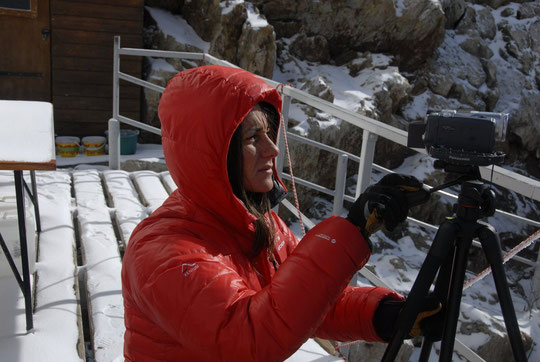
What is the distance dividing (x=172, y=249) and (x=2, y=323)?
1.33m

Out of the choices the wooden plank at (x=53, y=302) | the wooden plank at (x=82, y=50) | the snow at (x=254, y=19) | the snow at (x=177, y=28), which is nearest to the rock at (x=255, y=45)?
the snow at (x=254, y=19)

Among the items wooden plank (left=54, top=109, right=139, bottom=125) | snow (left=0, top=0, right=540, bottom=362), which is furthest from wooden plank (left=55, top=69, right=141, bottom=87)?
snow (left=0, top=0, right=540, bottom=362)

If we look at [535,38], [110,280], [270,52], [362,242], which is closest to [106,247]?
[110,280]

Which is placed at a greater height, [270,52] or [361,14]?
[361,14]

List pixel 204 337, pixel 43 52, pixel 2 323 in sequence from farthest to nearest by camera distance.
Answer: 1. pixel 43 52
2. pixel 2 323
3. pixel 204 337

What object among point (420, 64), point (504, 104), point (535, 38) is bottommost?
point (504, 104)

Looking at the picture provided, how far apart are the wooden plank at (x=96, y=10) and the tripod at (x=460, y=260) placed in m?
7.16

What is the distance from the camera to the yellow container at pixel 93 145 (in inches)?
272

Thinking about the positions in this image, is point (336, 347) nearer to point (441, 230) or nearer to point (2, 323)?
point (441, 230)

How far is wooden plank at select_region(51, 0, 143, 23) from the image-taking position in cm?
705

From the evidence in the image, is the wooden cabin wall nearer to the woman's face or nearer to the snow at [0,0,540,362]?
the snow at [0,0,540,362]

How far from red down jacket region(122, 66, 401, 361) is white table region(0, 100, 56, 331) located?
2.14ft

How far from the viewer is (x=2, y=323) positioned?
2029 mm

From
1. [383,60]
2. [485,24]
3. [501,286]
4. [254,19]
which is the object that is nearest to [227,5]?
[254,19]
